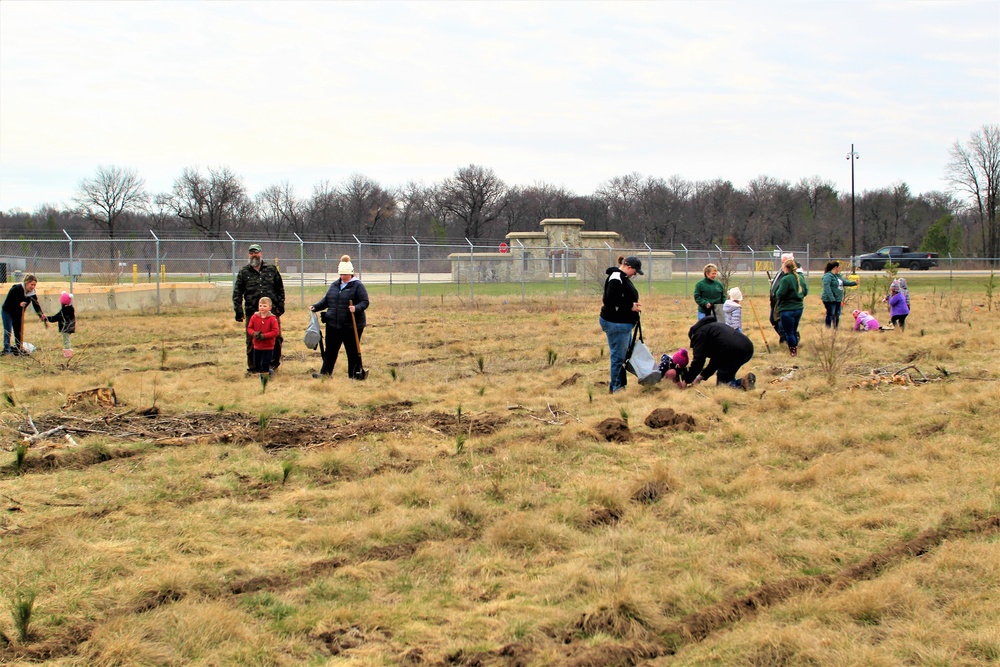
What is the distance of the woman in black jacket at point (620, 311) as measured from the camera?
970cm

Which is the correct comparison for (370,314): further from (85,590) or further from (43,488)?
(85,590)

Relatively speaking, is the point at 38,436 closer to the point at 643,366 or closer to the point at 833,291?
the point at 643,366

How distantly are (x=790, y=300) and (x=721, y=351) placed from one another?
11.3 ft

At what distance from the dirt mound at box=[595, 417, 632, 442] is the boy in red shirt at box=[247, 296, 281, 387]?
15.1 ft

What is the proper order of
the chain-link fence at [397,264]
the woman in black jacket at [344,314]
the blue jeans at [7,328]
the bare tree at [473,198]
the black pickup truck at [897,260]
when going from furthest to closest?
the bare tree at [473,198] < the black pickup truck at [897,260] < the chain-link fence at [397,264] < the blue jeans at [7,328] < the woman in black jacket at [344,314]

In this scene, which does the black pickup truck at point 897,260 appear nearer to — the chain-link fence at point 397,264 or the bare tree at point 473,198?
the chain-link fence at point 397,264

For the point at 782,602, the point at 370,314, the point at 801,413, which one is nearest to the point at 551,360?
the point at 801,413

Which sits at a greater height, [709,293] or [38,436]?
[709,293]

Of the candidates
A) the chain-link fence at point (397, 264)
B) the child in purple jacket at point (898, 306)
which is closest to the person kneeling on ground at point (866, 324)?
the child in purple jacket at point (898, 306)

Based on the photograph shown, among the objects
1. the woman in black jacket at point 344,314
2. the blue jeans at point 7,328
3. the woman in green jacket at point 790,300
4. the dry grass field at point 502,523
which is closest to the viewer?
the dry grass field at point 502,523

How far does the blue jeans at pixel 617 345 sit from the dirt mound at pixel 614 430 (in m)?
2.17

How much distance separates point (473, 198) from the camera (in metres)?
74.4

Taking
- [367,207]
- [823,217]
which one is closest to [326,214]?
[367,207]

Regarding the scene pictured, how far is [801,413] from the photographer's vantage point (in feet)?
27.7
